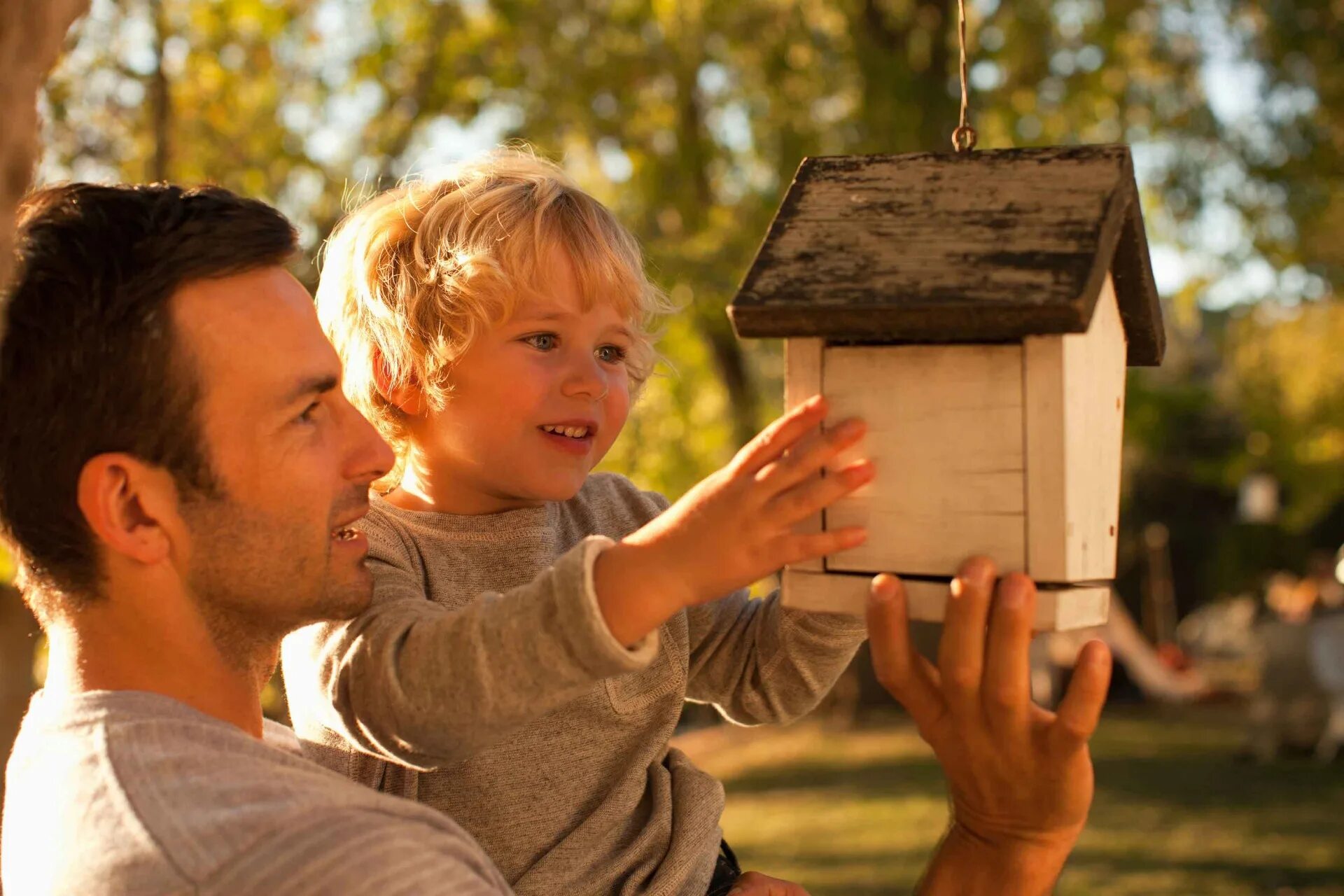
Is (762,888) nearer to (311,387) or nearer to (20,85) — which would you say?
(311,387)

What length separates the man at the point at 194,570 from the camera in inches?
62.8

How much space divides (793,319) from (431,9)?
26.2 feet

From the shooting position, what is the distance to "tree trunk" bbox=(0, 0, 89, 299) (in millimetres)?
1458

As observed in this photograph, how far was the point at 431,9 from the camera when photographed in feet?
29.9

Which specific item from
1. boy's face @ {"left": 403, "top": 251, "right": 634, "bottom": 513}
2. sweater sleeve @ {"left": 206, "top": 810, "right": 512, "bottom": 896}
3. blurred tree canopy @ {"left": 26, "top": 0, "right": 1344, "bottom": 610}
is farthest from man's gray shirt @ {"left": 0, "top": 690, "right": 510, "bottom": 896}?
blurred tree canopy @ {"left": 26, "top": 0, "right": 1344, "bottom": 610}

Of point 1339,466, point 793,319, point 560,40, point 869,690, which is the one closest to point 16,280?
point 793,319

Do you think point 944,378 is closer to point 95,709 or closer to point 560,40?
point 95,709

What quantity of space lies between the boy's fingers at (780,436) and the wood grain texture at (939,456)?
177mm

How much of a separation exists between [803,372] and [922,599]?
33 cm

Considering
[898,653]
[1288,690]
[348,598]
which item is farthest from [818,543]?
[1288,690]

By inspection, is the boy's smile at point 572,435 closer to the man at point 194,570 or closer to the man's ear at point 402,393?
the man's ear at point 402,393

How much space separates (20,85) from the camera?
1.47 metres

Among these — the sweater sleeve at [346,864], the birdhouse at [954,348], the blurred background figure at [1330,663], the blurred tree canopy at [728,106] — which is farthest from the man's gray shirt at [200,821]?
the blurred background figure at [1330,663]

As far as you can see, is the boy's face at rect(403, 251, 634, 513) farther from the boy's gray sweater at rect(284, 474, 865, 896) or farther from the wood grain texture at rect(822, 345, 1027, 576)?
the wood grain texture at rect(822, 345, 1027, 576)
